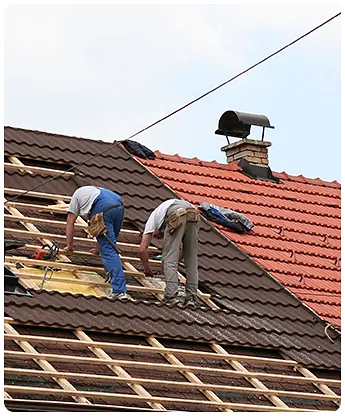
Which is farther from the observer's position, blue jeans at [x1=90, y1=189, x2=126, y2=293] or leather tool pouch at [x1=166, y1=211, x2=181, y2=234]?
leather tool pouch at [x1=166, y1=211, x2=181, y2=234]

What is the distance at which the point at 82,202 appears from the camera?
1141 cm

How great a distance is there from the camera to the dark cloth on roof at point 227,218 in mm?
13352

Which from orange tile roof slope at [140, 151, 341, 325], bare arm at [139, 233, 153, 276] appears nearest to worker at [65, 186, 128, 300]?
bare arm at [139, 233, 153, 276]

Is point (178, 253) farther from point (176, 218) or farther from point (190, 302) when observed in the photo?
point (190, 302)

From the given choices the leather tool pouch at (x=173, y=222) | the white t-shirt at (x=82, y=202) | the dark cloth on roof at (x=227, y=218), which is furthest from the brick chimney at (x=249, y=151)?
the white t-shirt at (x=82, y=202)

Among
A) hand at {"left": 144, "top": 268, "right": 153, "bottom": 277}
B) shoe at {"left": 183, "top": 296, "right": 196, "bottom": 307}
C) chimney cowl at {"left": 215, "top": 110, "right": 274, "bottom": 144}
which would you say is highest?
chimney cowl at {"left": 215, "top": 110, "right": 274, "bottom": 144}

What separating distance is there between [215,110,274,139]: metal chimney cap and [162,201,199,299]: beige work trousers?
5100 millimetres

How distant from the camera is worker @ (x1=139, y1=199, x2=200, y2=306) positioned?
11367 mm

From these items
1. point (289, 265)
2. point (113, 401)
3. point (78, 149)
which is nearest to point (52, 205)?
point (78, 149)

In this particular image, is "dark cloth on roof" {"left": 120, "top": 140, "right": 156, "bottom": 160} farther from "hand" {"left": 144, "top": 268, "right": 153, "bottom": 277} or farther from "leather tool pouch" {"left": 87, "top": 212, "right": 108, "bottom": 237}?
"leather tool pouch" {"left": 87, "top": 212, "right": 108, "bottom": 237}

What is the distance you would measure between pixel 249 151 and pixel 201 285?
4695 millimetres

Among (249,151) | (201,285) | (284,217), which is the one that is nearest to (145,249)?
(201,285)

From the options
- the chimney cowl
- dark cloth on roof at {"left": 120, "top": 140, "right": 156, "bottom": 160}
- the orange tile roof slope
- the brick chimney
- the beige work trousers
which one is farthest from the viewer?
the chimney cowl

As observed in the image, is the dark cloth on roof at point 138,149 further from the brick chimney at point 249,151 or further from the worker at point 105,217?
the worker at point 105,217
